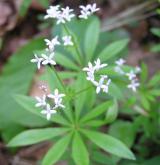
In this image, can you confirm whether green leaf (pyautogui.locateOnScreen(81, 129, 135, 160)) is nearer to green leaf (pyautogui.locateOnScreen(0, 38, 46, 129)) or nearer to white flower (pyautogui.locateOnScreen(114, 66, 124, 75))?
white flower (pyautogui.locateOnScreen(114, 66, 124, 75))

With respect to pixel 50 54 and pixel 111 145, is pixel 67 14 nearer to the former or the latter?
pixel 50 54

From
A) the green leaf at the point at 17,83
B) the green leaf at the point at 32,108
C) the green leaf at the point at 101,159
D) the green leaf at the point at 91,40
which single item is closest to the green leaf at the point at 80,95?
the green leaf at the point at 32,108

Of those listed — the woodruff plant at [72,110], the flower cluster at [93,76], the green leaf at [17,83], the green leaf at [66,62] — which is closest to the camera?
the flower cluster at [93,76]

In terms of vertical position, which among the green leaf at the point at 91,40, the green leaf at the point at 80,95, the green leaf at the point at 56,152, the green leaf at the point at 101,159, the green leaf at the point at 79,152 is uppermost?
the green leaf at the point at 91,40

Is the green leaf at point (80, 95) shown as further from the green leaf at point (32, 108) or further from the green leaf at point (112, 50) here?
the green leaf at point (112, 50)

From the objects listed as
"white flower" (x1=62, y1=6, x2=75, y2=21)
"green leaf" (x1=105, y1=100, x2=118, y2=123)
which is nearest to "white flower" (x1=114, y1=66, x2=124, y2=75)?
"green leaf" (x1=105, y1=100, x2=118, y2=123)

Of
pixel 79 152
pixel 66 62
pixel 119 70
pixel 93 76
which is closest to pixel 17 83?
pixel 66 62
